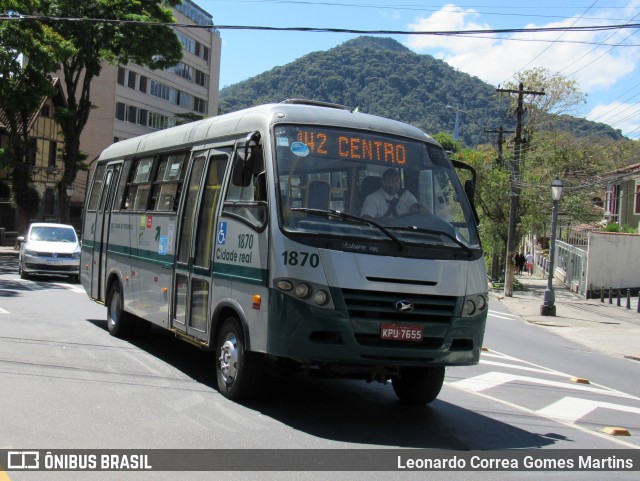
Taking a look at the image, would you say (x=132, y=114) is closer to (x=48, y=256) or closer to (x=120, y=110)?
Result: (x=120, y=110)

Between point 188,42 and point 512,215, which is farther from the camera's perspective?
point 188,42

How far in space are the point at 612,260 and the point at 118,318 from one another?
90.4 ft

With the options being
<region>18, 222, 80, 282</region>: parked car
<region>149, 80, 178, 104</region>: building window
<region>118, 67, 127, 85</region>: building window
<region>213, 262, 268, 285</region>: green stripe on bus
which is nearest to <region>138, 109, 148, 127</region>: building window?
<region>149, 80, 178, 104</region>: building window

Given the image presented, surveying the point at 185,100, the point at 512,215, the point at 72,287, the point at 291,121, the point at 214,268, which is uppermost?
the point at 185,100

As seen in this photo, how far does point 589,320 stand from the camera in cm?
2539

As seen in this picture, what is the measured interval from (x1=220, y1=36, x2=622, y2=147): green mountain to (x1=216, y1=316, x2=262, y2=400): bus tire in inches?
3053

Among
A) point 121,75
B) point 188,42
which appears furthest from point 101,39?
point 188,42

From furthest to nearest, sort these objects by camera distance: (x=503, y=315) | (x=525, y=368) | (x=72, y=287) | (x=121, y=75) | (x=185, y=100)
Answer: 1. (x=185, y=100)
2. (x=121, y=75)
3. (x=503, y=315)
4. (x=72, y=287)
5. (x=525, y=368)

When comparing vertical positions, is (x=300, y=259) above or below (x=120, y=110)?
below

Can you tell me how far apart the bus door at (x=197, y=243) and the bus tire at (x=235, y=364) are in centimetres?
50

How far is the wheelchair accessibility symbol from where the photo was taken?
333 inches

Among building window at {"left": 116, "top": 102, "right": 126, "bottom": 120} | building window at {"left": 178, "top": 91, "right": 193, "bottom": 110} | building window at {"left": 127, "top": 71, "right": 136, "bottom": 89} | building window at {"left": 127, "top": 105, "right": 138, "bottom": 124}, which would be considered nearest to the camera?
building window at {"left": 116, "top": 102, "right": 126, "bottom": 120}

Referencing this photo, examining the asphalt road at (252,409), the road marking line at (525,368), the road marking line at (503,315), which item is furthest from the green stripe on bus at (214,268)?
the road marking line at (503,315)

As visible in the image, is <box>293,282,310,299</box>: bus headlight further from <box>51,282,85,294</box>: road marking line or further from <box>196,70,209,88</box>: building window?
<box>196,70,209,88</box>: building window
